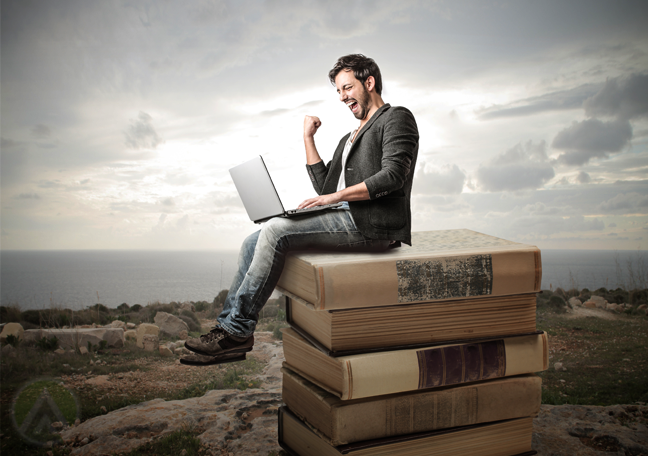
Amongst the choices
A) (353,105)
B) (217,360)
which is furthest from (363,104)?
(217,360)

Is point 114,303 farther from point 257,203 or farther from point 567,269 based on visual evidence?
point 567,269

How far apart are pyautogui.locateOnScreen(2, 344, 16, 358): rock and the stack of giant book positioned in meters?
2.15

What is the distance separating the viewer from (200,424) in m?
A: 2.12

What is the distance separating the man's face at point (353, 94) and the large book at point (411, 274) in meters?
0.71

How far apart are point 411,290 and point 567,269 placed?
4.11m

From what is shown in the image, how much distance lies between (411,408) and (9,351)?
108 inches

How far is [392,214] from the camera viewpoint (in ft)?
6.00

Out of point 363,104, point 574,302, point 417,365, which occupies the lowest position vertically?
point 574,302

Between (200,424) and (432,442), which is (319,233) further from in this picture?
(200,424)

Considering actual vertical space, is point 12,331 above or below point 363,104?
below

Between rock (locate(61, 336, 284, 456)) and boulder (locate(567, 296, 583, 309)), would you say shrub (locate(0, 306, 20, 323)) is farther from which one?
boulder (locate(567, 296, 583, 309))

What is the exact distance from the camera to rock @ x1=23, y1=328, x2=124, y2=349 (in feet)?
10.2

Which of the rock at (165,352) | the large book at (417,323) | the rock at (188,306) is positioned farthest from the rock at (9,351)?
the large book at (417,323)

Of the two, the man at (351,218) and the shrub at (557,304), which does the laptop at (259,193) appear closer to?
the man at (351,218)
